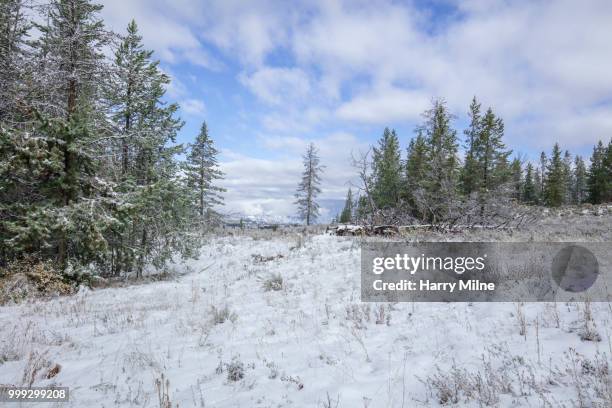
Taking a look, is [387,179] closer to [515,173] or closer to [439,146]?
[439,146]

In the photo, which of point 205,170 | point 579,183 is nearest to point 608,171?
point 579,183

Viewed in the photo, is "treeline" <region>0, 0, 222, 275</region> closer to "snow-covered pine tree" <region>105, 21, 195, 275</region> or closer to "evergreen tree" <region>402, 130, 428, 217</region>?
"snow-covered pine tree" <region>105, 21, 195, 275</region>

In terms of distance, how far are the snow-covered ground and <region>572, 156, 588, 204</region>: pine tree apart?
71.7 m

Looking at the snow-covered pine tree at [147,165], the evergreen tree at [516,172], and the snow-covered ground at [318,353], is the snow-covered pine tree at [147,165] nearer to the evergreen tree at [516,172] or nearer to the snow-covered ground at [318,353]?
the snow-covered ground at [318,353]

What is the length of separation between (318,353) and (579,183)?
76526mm

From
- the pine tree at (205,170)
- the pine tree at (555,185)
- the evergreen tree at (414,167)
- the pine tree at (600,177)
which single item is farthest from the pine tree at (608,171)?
the pine tree at (205,170)

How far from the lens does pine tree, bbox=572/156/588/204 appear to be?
6006 centimetres

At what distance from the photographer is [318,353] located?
4.45m

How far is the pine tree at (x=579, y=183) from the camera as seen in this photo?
197ft

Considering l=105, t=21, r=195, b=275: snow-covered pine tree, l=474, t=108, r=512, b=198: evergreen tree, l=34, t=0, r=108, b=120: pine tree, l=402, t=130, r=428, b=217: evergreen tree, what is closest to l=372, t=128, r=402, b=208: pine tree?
l=402, t=130, r=428, b=217: evergreen tree

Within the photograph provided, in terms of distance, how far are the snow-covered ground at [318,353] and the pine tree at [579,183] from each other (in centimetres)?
7172

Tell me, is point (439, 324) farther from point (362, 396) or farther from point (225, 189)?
point (225, 189)

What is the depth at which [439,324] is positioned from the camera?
500 cm

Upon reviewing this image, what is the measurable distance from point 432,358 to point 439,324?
1.06 metres
